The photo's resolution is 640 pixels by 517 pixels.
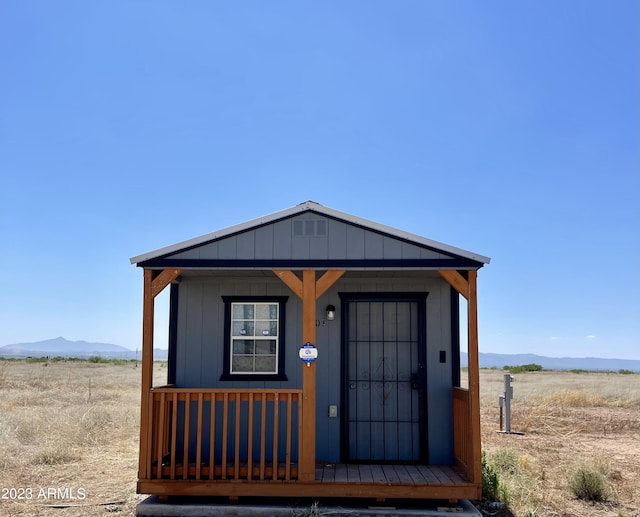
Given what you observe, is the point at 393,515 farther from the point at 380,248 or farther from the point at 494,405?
the point at 494,405

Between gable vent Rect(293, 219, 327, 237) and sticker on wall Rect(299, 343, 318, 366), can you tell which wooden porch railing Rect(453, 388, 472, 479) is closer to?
sticker on wall Rect(299, 343, 318, 366)

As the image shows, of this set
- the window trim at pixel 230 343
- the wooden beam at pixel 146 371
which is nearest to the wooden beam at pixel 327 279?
the window trim at pixel 230 343

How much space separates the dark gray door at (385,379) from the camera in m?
8.41

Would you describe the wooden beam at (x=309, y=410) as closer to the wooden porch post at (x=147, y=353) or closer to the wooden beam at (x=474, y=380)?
the wooden porch post at (x=147, y=353)

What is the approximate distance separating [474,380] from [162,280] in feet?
12.3

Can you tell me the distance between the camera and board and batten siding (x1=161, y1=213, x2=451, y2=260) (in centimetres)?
733

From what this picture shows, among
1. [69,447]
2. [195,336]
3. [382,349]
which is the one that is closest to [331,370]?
[382,349]

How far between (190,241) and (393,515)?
12.6ft

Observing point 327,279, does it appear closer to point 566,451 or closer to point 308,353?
point 308,353

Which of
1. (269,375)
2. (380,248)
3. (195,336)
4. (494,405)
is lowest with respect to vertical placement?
(494,405)

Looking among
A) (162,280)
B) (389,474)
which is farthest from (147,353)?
(389,474)

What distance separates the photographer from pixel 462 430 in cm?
775

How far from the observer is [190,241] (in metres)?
7.34

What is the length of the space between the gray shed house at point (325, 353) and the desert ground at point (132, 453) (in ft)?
3.91
